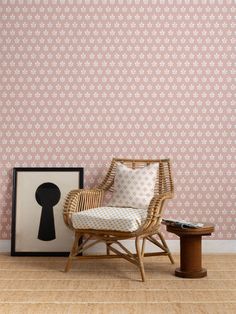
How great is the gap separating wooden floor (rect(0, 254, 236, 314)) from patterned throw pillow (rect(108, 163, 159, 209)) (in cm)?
49

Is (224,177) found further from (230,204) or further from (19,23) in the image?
(19,23)

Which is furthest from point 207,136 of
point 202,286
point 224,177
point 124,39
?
point 202,286

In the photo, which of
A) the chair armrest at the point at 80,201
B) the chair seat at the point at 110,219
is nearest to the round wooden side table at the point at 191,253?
the chair seat at the point at 110,219

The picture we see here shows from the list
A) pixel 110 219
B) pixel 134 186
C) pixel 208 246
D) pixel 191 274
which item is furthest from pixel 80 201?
pixel 208 246

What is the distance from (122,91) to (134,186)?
944 mm

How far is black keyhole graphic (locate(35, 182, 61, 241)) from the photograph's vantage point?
4.49 meters

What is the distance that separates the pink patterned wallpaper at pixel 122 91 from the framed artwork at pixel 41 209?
99mm

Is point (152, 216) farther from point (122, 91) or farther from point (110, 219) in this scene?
point (122, 91)

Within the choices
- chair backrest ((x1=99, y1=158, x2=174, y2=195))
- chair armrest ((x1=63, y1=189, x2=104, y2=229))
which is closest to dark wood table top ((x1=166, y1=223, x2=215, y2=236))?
chair backrest ((x1=99, y1=158, x2=174, y2=195))

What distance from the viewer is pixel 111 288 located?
332 centimetres

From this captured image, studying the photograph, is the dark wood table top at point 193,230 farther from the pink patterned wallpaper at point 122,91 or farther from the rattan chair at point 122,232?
the pink patterned wallpaper at point 122,91

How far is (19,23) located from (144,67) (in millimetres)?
1191

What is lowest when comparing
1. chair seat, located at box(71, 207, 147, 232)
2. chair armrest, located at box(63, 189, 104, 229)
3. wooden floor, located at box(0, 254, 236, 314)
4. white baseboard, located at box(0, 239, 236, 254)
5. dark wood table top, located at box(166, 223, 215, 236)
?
wooden floor, located at box(0, 254, 236, 314)

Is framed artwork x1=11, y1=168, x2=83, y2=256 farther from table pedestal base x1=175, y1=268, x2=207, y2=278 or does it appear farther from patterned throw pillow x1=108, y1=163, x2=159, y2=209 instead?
table pedestal base x1=175, y1=268, x2=207, y2=278
